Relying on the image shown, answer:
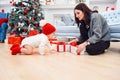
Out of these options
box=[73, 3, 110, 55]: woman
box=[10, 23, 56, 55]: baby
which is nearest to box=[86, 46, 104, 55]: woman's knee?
box=[73, 3, 110, 55]: woman

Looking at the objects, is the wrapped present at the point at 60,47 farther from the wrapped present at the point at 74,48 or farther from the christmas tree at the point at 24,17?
the christmas tree at the point at 24,17

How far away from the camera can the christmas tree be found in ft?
13.0

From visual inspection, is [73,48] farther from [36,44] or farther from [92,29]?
[36,44]

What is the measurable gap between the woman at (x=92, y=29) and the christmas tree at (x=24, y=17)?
5.12 feet

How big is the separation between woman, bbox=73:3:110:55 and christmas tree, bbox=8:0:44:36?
156cm

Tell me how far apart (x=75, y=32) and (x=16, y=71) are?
222 cm

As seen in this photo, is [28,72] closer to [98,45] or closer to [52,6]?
[98,45]

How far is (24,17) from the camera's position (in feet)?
13.0

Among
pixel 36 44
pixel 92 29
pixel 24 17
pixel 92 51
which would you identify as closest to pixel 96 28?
pixel 92 29

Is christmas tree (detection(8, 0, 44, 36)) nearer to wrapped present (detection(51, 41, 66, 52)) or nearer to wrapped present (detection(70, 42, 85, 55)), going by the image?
wrapped present (detection(51, 41, 66, 52))

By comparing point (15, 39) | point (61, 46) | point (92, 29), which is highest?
point (92, 29)

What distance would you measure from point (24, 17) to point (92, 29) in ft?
6.26

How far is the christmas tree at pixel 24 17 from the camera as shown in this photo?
13.0 feet

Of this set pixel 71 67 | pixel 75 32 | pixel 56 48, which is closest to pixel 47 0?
pixel 75 32
